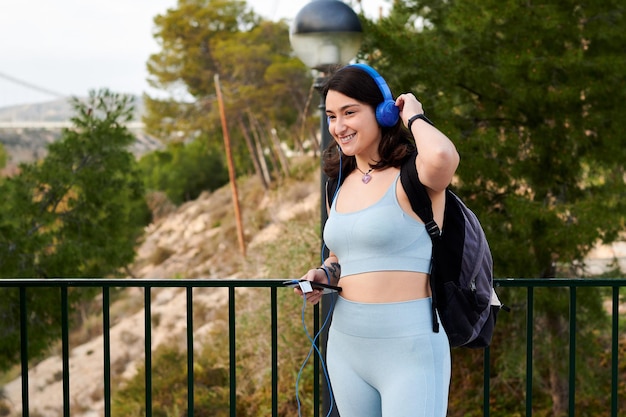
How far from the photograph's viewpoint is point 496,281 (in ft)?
8.58

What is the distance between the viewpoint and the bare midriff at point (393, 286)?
6.27ft

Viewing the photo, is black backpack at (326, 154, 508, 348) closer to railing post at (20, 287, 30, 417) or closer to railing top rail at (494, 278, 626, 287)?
railing top rail at (494, 278, 626, 287)

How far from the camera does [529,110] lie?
8.46 meters

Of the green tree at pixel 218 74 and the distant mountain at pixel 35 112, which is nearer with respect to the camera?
the green tree at pixel 218 74

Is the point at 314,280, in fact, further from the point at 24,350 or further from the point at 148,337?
the point at 24,350

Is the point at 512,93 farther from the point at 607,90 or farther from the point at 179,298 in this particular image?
the point at 179,298

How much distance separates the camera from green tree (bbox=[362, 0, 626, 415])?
7.71 meters

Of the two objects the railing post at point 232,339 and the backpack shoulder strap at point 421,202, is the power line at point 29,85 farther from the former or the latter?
the backpack shoulder strap at point 421,202

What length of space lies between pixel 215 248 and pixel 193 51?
29.5ft

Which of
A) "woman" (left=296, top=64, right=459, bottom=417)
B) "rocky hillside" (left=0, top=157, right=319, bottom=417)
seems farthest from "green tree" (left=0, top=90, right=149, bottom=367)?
"woman" (left=296, top=64, right=459, bottom=417)

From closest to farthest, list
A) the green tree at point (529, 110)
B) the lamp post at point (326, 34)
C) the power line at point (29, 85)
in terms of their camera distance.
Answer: the lamp post at point (326, 34) → the green tree at point (529, 110) → the power line at point (29, 85)

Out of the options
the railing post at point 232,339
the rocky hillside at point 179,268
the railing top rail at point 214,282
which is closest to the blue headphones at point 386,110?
the railing top rail at point 214,282

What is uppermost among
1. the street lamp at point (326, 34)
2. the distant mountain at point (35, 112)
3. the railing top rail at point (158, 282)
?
the distant mountain at point (35, 112)

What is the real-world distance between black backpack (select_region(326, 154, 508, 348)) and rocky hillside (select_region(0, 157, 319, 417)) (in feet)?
28.1
